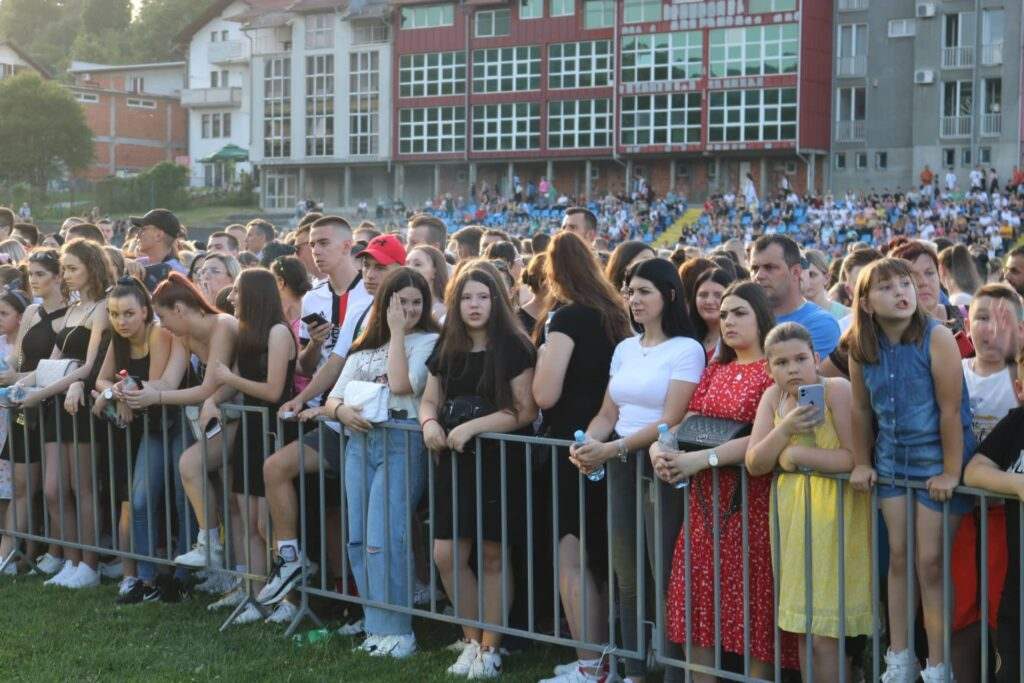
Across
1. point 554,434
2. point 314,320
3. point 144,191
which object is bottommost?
point 554,434

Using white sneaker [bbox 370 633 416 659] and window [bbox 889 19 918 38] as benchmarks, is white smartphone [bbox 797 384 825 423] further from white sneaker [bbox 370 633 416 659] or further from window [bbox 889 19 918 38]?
window [bbox 889 19 918 38]

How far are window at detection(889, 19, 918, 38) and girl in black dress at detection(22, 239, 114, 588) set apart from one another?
178 ft

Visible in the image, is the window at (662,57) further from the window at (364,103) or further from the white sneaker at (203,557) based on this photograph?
the white sneaker at (203,557)

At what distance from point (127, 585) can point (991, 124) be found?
53.3 metres

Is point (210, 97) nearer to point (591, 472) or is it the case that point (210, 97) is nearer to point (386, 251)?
point (386, 251)

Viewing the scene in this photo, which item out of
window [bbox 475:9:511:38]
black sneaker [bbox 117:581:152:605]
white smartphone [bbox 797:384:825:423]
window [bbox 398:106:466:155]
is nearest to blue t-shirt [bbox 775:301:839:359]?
white smartphone [bbox 797:384:825:423]

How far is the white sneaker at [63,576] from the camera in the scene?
8866 millimetres

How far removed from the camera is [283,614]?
776 cm

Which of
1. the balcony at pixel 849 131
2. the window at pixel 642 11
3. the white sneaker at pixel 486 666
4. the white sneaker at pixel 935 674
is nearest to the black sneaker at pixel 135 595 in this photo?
the white sneaker at pixel 486 666

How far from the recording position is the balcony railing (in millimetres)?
59125

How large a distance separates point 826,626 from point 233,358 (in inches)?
158

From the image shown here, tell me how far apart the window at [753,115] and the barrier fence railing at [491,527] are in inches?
2054

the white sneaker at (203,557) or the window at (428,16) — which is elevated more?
the window at (428,16)

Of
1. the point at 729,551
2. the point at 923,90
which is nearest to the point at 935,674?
the point at 729,551
